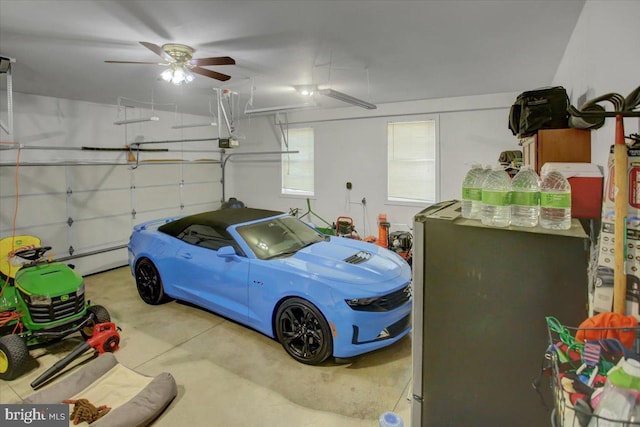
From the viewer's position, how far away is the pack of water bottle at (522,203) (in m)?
1.13

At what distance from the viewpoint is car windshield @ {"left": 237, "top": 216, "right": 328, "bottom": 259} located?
11.6 ft

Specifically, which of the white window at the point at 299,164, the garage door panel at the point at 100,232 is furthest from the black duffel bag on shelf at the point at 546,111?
the garage door panel at the point at 100,232

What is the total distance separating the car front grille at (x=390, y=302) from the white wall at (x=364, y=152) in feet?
8.16

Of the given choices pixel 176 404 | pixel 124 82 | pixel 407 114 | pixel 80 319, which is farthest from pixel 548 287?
pixel 407 114

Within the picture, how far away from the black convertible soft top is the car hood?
2.74ft

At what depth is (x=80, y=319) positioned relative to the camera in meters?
3.41

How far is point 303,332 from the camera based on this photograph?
3.07 metres

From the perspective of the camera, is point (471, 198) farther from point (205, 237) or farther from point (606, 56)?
point (205, 237)

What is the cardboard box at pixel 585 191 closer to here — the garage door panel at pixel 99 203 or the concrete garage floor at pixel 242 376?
the concrete garage floor at pixel 242 376

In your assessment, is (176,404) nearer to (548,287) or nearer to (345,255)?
(345,255)

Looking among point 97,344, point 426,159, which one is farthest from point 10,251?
point 426,159

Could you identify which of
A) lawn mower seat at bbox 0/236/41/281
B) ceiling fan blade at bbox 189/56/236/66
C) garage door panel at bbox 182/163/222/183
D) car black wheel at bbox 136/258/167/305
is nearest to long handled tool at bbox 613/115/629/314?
ceiling fan blade at bbox 189/56/236/66

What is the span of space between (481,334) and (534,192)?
533 millimetres

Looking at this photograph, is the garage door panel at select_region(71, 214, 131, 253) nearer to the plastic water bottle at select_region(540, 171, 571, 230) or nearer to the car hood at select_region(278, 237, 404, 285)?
the car hood at select_region(278, 237, 404, 285)
